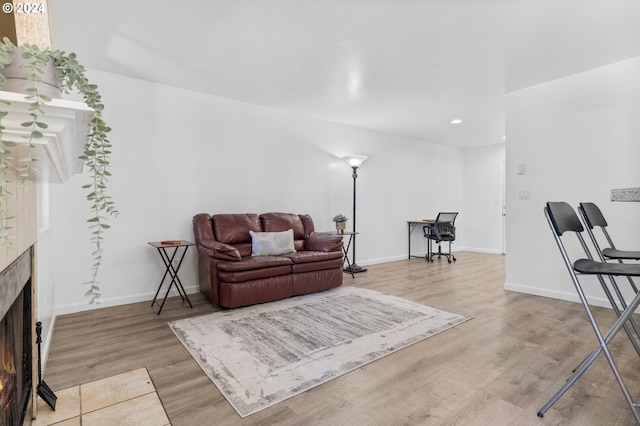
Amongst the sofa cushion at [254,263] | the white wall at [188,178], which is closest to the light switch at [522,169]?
the white wall at [188,178]

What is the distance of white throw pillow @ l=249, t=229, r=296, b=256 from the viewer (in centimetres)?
372

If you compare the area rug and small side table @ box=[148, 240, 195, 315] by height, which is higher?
small side table @ box=[148, 240, 195, 315]

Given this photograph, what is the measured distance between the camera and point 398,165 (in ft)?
20.9

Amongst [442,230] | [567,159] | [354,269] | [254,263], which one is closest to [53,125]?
[254,263]

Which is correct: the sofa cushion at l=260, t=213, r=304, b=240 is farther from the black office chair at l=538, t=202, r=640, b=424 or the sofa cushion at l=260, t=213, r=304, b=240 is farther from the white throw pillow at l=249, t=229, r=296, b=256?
the black office chair at l=538, t=202, r=640, b=424

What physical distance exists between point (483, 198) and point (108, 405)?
7592mm

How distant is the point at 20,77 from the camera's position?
695 mm

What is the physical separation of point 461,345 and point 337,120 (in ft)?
12.8

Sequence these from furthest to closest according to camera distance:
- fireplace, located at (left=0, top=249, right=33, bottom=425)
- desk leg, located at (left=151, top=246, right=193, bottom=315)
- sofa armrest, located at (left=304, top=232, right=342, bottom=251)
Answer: sofa armrest, located at (left=304, top=232, right=342, bottom=251), desk leg, located at (left=151, top=246, right=193, bottom=315), fireplace, located at (left=0, top=249, right=33, bottom=425)

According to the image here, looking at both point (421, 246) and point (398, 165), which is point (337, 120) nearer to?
point (398, 165)

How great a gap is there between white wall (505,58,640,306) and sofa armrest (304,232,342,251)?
2.13 meters

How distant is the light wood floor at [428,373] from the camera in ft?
5.29

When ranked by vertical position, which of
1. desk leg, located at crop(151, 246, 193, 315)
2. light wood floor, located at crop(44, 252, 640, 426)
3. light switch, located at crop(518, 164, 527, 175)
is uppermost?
light switch, located at crop(518, 164, 527, 175)

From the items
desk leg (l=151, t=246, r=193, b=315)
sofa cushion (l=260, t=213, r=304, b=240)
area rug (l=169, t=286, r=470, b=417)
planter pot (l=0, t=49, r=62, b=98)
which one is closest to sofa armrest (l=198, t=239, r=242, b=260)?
desk leg (l=151, t=246, r=193, b=315)
